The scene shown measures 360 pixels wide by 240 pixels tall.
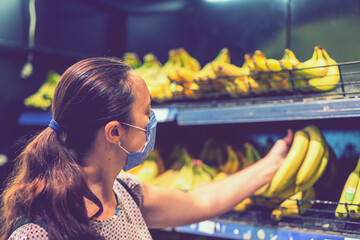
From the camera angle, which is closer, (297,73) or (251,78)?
(297,73)

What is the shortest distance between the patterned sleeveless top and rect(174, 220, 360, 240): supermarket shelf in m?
0.29

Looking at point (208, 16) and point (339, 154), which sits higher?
point (208, 16)

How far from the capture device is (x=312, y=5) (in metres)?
1.90

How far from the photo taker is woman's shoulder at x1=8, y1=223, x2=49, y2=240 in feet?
3.29

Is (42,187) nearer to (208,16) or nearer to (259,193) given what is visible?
(259,193)

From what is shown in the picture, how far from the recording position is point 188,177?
1769mm

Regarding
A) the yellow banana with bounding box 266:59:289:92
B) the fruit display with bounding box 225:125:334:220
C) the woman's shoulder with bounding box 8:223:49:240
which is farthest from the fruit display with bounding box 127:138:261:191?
the woman's shoulder with bounding box 8:223:49:240

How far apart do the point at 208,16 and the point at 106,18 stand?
76cm

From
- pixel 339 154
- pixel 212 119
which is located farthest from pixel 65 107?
pixel 339 154

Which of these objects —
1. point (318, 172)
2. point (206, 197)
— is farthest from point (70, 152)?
point (318, 172)

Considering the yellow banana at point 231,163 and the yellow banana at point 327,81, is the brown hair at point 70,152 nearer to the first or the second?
the yellow banana at point 327,81

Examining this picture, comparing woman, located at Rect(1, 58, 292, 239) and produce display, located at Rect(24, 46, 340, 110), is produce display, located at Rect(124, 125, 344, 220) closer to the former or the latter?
produce display, located at Rect(24, 46, 340, 110)

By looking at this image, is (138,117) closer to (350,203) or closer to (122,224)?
(122,224)

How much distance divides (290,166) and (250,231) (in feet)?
0.91
